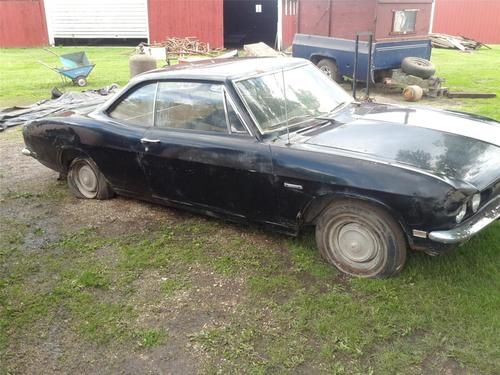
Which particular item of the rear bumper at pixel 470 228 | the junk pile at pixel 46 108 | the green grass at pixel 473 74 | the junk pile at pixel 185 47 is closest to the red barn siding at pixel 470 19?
the green grass at pixel 473 74

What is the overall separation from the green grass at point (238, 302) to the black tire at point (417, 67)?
22.4 ft

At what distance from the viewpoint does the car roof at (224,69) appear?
3990 mm

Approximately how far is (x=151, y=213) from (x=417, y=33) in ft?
28.6

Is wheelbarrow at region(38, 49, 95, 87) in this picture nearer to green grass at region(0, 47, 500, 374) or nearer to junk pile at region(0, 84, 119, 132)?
junk pile at region(0, 84, 119, 132)

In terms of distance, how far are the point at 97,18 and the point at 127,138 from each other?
20324 mm

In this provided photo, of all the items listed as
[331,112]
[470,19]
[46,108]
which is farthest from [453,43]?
[331,112]

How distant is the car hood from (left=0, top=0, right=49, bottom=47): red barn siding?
21.8 metres

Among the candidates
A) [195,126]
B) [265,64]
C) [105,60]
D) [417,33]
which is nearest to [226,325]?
[195,126]

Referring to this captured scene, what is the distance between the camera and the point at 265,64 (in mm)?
4336

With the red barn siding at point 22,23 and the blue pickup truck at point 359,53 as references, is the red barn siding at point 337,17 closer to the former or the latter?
the blue pickup truck at point 359,53

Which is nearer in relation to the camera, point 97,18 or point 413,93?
point 413,93

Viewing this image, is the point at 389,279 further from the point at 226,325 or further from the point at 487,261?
the point at 226,325

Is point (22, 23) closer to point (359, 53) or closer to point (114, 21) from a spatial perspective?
point (114, 21)

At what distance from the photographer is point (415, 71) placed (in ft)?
33.4
